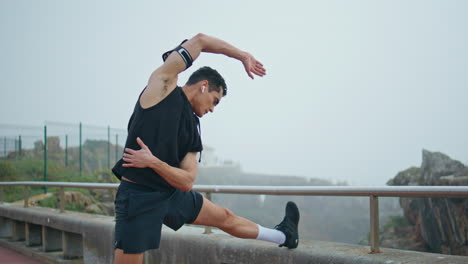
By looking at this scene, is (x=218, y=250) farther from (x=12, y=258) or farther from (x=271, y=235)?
Result: (x=12, y=258)

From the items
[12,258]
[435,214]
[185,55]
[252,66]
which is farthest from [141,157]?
[435,214]

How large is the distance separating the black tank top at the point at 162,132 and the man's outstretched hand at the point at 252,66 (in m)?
0.45

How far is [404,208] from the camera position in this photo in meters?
27.3

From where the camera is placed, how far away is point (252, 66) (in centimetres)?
305

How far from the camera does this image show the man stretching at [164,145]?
281cm

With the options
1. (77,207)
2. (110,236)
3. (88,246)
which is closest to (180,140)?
(110,236)

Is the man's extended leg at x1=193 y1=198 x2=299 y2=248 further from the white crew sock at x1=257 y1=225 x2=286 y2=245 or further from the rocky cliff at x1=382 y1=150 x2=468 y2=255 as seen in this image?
the rocky cliff at x1=382 y1=150 x2=468 y2=255

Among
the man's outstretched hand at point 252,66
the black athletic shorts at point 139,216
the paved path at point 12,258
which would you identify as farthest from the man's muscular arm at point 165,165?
the paved path at point 12,258

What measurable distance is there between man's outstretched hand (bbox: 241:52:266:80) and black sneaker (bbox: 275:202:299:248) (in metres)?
1.23

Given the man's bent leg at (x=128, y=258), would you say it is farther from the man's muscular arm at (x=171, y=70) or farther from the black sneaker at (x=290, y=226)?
the black sneaker at (x=290, y=226)

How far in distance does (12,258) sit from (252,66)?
5.84 m

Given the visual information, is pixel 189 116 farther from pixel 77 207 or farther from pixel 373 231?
pixel 77 207

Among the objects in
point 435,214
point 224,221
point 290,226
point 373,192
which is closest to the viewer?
point 373,192

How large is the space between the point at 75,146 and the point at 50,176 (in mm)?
1696
